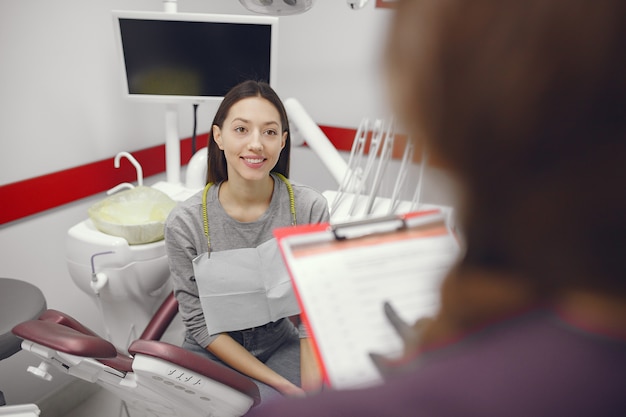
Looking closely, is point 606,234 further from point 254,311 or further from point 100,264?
point 100,264

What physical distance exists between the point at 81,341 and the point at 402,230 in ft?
2.31

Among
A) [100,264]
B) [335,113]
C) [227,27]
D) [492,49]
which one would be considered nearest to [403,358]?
[492,49]

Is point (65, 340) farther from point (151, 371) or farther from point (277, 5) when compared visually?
point (277, 5)

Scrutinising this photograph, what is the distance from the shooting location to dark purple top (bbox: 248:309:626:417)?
290 mm

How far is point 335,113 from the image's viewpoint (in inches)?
106

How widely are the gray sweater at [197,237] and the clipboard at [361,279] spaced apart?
82cm

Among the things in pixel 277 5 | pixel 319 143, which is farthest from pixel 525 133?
pixel 319 143

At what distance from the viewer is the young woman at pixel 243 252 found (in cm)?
128

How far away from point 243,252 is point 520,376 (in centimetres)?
105

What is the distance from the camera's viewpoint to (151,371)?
86cm

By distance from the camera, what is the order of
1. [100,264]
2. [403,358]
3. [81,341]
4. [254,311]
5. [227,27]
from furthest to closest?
1. [227,27]
2. [100,264]
3. [254,311]
4. [81,341]
5. [403,358]

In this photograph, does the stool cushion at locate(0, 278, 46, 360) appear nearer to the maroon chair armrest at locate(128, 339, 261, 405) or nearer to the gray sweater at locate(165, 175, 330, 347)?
the gray sweater at locate(165, 175, 330, 347)

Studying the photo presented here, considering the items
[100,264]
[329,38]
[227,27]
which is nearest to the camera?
[100,264]

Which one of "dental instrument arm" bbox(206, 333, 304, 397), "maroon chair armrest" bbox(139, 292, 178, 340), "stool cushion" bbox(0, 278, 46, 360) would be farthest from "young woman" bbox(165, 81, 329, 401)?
"stool cushion" bbox(0, 278, 46, 360)
